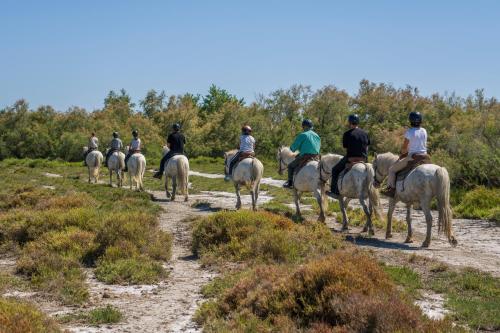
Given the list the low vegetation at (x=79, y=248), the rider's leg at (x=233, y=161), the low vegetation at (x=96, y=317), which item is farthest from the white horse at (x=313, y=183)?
the low vegetation at (x=96, y=317)

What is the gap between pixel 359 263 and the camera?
8.41 metres

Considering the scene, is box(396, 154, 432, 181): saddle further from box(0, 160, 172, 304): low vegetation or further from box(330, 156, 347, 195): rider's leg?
box(0, 160, 172, 304): low vegetation

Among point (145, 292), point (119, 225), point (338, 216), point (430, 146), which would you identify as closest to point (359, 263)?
point (145, 292)

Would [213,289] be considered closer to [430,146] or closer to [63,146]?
[430,146]

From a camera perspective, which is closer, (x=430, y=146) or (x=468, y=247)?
(x=468, y=247)

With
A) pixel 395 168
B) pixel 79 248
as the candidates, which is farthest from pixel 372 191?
pixel 79 248

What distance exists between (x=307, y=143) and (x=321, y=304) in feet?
32.1

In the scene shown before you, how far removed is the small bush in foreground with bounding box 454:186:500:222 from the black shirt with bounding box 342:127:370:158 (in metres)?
5.55

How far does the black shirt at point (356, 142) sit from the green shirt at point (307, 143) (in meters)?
1.71

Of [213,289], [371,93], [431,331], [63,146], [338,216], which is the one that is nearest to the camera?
[431,331]

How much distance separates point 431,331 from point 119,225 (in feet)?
26.1

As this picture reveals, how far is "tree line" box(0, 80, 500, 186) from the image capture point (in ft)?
147

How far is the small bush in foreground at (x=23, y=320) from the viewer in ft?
21.9

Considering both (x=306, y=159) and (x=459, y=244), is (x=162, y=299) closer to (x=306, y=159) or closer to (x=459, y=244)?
(x=459, y=244)
